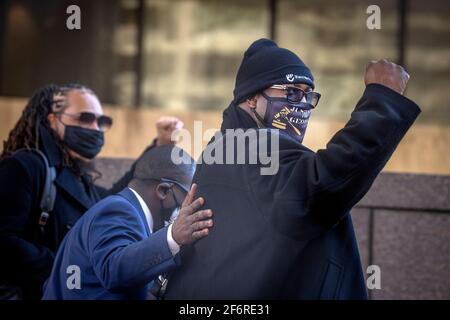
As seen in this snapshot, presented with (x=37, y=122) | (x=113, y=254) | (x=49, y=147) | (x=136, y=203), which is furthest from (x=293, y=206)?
(x=37, y=122)

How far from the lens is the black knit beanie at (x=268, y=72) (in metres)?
4.04

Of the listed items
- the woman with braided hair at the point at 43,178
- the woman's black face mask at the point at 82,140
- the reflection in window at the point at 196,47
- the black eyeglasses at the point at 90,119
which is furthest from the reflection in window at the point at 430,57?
the woman's black face mask at the point at 82,140

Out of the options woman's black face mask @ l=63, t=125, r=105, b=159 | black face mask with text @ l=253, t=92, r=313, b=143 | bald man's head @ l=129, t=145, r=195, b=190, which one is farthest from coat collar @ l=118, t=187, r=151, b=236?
woman's black face mask @ l=63, t=125, r=105, b=159

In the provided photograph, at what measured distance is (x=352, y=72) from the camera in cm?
1109

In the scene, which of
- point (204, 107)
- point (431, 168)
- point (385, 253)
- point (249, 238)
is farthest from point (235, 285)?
point (204, 107)

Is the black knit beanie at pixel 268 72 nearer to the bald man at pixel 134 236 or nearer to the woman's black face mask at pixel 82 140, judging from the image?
the bald man at pixel 134 236

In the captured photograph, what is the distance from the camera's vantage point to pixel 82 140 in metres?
6.38

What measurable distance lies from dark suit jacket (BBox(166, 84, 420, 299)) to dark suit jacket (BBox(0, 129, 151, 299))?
183 cm

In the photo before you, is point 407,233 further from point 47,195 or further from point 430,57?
point 430,57

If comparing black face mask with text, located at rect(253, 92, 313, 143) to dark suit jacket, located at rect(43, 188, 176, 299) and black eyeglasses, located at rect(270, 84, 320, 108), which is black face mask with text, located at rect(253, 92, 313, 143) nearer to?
black eyeglasses, located at rect(270, 84, 320, 108)

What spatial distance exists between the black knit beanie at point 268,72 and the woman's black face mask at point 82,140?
2407 millimetres

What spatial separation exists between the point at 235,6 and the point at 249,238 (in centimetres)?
798

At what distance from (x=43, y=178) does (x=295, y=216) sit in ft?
8.78

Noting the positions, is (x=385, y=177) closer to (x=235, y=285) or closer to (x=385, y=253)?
(x=385, y=253)
